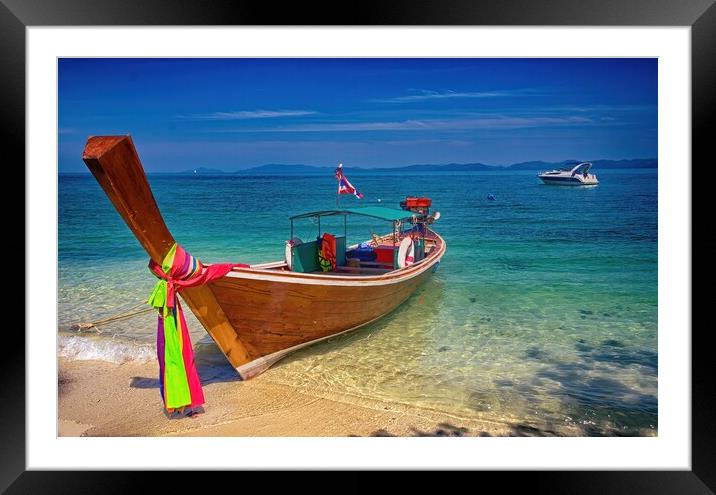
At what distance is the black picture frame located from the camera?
3.75 m

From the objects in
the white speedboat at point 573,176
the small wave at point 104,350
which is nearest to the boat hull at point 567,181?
the white speedboat at point 573,176

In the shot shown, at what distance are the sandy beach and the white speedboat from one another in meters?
20.0

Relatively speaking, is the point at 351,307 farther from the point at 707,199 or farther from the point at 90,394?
the point at 707,199

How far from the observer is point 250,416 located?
4.78 m

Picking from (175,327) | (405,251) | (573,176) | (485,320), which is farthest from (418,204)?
(573,176)

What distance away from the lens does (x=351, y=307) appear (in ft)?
20.8

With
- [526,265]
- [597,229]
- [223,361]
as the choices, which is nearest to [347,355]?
[223,361]

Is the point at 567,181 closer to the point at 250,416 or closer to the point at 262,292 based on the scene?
the point at 262,292

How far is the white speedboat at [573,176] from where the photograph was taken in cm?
2348

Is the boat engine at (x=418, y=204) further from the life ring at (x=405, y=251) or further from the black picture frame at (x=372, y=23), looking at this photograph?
the black picture frame at (x=372, y=23)

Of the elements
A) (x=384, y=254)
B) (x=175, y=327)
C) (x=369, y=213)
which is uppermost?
(x=369, y=213)

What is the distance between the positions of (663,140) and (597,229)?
14.8 meters

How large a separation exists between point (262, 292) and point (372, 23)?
101 inches

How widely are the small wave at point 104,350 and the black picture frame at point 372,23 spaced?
8.18 ft
